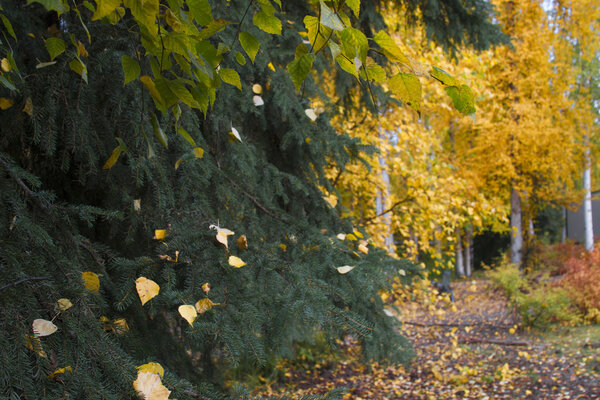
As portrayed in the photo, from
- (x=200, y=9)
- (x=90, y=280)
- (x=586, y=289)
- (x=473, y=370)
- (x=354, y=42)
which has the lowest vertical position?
(x=473, y=370)

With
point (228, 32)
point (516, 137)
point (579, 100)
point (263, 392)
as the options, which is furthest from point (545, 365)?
point (579, 100)

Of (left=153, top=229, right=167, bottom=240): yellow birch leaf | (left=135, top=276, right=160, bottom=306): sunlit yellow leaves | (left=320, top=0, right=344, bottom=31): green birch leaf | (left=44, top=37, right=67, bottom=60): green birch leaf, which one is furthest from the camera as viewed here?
(left=153, top=229, right=167, bottom=240): yellow birch leaf

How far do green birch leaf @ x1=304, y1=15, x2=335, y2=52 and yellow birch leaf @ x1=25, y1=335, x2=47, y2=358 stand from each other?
36.0 inches

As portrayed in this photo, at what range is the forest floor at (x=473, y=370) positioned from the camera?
4703 mm

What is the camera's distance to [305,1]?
3.18m

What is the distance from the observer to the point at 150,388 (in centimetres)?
115

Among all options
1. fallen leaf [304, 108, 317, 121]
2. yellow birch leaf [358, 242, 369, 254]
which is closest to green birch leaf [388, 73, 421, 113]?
yellow birch leaf [358, 242, 369, 254]

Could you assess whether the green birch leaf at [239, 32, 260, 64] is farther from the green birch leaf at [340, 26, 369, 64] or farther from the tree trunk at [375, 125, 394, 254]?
the tree trunk at [375, 125, 394, 254]

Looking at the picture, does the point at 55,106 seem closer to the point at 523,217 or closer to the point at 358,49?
the point at 358,49

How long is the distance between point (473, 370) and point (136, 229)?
4543 millimetres

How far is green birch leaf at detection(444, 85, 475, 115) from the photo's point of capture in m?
0.97

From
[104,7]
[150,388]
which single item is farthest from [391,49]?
[150,388]

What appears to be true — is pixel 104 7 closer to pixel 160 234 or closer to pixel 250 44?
pixel 250 44

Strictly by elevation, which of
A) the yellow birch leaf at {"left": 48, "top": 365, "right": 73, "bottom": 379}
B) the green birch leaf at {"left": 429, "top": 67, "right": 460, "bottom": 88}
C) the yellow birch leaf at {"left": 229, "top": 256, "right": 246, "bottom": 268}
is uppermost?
the green birch leaf at {"left": 429, "top": 67, "right": 460, "bottom": 88}
